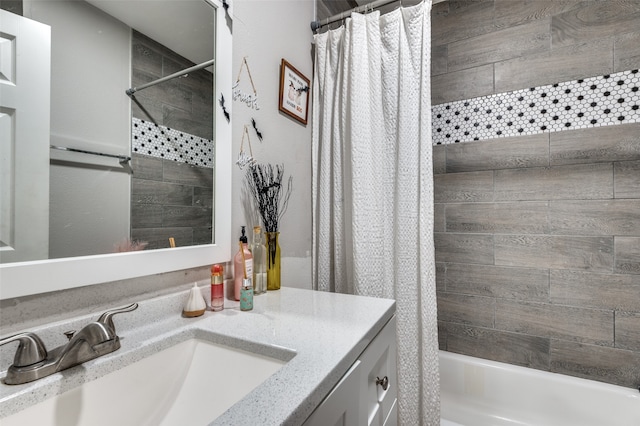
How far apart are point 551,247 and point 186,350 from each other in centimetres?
178

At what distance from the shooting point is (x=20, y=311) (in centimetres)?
56

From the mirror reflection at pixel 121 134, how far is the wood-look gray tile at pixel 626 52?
6.12 ft

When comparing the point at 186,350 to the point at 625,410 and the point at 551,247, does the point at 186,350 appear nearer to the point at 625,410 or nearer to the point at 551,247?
the point at 551,247

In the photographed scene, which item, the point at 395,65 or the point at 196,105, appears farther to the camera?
the point at 395,65

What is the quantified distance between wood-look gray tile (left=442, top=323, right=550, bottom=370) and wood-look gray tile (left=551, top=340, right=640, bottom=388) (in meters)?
0.06

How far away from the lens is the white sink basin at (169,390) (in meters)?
0.53

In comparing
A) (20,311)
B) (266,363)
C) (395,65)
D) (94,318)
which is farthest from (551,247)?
(20,311)

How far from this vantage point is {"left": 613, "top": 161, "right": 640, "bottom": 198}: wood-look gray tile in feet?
4.55

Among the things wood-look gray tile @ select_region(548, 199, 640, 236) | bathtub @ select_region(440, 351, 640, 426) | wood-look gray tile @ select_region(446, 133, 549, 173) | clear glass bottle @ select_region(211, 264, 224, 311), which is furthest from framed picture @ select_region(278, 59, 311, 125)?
bathtub @ select_region(440, 351, 640, 426)

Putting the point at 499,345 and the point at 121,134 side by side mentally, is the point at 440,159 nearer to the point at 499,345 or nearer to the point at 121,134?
the point at 499,345

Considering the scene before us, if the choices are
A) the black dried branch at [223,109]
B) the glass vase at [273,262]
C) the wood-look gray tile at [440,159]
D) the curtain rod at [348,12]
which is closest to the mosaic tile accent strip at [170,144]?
the black dried branch at [223,109]

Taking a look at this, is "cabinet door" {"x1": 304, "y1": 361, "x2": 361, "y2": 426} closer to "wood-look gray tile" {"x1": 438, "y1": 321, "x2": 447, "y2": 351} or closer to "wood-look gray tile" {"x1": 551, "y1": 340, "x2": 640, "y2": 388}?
"wood-look gray tile" {"x1": 438, "y1": 321, "x2": 447, "y2": 351}

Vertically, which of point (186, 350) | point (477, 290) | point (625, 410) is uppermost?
point (186, 350)

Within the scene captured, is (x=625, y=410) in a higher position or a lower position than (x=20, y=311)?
lower
